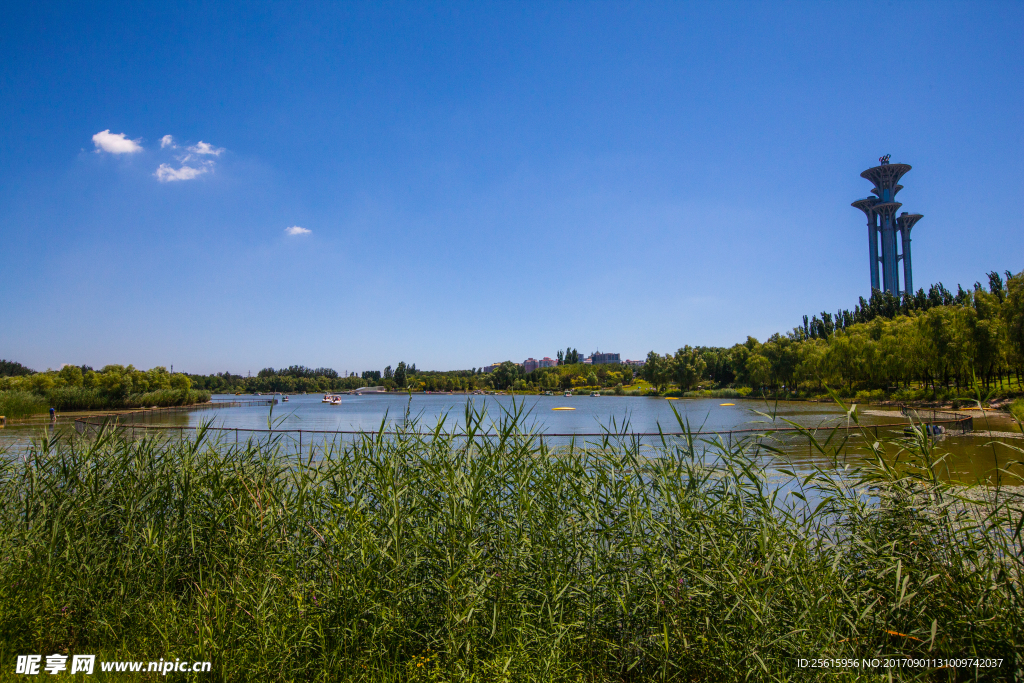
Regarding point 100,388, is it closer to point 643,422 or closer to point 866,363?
point 643,422

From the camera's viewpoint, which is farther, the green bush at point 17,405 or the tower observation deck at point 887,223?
the tower observation deck at point 887,223

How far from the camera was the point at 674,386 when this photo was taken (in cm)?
9825

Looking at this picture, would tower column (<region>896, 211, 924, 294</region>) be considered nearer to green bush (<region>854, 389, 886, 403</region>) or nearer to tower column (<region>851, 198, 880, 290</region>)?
tower column (<region>851, 198, 880, 290</region>)

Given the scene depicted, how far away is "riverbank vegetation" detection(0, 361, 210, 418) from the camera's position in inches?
1719

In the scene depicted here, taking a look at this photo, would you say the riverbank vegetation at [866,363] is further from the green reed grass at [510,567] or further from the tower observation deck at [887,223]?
the tower observation deck at [887,223]

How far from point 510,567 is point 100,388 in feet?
197

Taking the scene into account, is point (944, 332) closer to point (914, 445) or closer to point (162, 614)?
point (914, 445)

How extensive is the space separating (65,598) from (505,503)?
370cm

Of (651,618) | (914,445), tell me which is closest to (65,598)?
(651,618)

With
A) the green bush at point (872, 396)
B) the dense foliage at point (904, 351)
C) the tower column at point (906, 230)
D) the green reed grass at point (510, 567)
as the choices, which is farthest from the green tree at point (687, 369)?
the green reed grass at point (510, 567)

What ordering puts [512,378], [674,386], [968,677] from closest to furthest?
[968,677]
[512,378]
[674,386]

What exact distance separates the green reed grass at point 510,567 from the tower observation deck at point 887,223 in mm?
134133

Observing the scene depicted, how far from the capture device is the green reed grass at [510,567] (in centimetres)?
317

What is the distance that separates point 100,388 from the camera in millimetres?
48375
